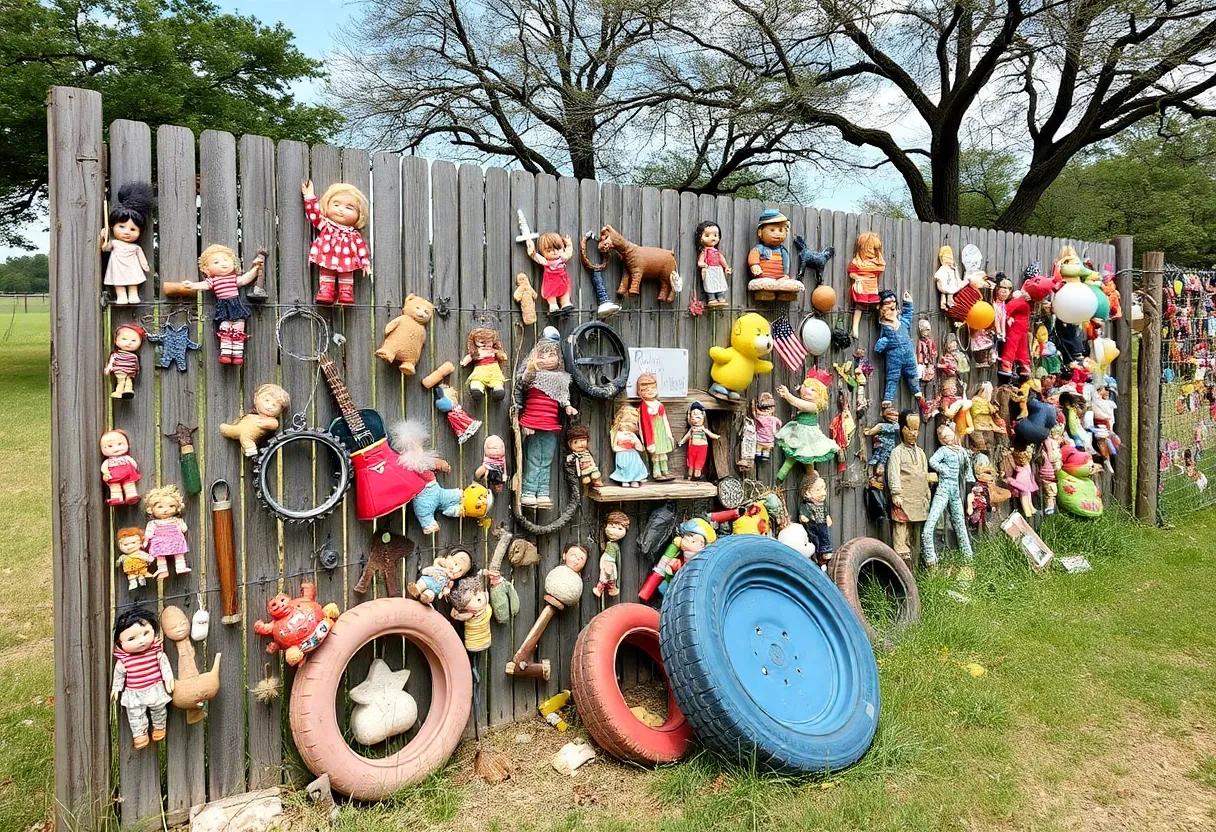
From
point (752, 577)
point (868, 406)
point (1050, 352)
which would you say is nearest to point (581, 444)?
point (752, 577)

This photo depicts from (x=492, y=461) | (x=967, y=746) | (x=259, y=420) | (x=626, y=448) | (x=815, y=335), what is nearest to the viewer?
(x=259, y=420)

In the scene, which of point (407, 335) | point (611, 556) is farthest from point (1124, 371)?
point (407, 335)

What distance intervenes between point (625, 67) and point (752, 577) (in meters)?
14.7

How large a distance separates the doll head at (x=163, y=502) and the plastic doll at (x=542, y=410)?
118 centimetres

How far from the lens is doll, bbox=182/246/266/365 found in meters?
2.18

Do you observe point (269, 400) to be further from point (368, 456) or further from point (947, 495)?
point (947, 495)

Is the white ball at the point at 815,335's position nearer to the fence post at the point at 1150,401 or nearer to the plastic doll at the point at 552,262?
the plastic doll at the point at 552,262

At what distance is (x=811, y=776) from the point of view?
2375 mm

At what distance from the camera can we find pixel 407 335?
2.49 metres

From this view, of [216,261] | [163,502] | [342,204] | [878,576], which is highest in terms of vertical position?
[342,204]

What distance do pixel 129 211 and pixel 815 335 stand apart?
295cm

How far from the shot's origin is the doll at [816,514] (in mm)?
3713

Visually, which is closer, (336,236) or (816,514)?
(336,236)

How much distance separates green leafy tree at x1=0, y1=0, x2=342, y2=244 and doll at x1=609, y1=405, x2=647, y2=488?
15.2 meters
